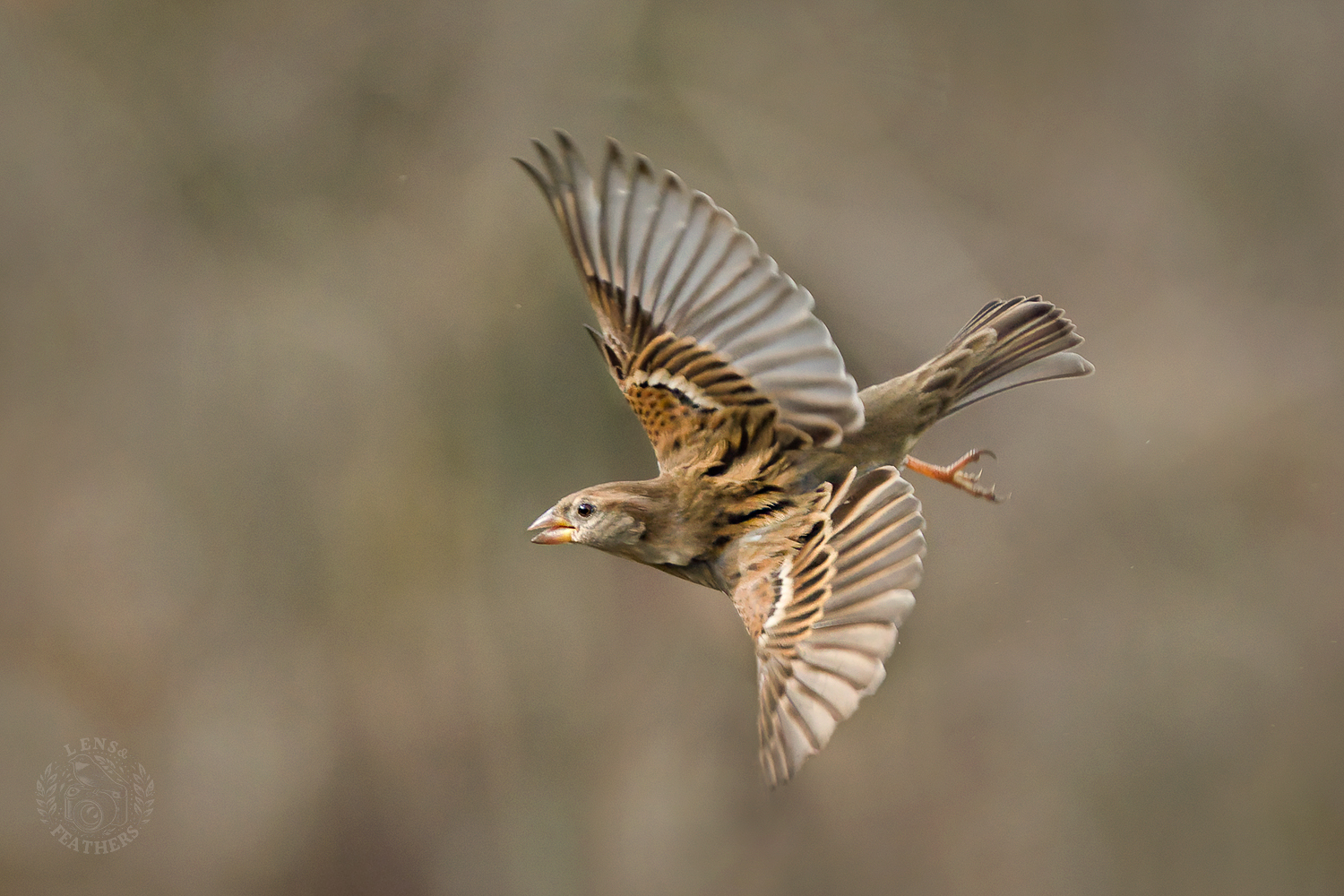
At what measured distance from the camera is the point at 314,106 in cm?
433

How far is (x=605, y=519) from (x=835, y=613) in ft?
1.19

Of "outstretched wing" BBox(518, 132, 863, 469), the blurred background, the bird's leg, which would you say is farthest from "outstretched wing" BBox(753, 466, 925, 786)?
the blurred background

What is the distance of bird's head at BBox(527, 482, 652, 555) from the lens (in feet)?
5.84

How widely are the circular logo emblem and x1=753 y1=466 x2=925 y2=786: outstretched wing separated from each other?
349cm

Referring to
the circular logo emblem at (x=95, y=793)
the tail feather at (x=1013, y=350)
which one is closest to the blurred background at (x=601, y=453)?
the circular logo emblem at (x=95, y=793)

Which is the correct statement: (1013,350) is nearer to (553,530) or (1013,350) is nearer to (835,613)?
(835,613)

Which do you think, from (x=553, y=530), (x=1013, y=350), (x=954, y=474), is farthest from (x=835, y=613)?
(x=1013, y=350)

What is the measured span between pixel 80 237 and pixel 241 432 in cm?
97

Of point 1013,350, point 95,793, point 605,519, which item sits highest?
point 1013,350

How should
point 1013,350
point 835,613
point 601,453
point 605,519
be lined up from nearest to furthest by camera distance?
1. point 835,613
2. point 605,519
3. point 1013,350
4. point 601,453

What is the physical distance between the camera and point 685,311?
1.88 meters

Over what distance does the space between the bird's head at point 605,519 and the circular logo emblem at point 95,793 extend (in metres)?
3.25

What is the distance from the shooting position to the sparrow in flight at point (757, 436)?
1.62 m

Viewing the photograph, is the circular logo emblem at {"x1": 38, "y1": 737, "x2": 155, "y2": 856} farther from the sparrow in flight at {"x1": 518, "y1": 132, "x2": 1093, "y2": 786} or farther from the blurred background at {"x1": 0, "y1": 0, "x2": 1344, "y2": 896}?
the sparrow in flight at {"x1": 518, "y1": 132, "x2": 1093, "y2": 786}
